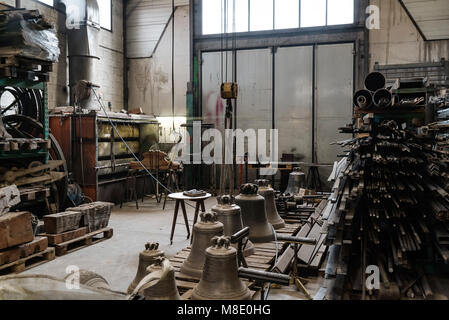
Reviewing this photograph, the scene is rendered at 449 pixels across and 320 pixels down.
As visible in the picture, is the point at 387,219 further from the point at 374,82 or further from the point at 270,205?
the point at 270,205

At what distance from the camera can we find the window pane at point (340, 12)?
34.2 ft

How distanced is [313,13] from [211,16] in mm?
2801

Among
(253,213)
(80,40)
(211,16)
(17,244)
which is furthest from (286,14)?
(17,244)

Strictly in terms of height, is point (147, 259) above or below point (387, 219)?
below

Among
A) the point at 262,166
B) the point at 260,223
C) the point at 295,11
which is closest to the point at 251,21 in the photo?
the point at 295,11

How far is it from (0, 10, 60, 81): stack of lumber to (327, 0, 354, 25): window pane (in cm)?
723

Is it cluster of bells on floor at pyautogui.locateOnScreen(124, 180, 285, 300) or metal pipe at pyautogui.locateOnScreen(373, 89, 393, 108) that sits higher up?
metal pipe at pyautogui.locateOnScreen(373, 89, 393, 108)

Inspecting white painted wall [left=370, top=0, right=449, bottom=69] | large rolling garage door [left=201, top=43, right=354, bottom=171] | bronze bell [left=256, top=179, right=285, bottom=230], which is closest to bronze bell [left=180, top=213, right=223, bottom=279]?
bronze bell [left=256, top=179, right=285, bottom=230]

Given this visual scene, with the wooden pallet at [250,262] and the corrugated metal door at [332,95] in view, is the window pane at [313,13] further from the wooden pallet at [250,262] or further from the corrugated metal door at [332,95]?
the wooden pallet at [250,262]

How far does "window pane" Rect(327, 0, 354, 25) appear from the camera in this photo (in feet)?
34.2

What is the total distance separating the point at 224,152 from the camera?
21.8ft

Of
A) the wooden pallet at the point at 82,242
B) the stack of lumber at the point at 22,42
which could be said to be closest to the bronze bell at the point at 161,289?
the wooden pallet at the point at 82,242

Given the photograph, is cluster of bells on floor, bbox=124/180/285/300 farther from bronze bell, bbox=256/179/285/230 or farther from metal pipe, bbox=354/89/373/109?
metal pipe, bbox=354/89/373/109

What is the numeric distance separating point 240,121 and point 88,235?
6429mm
